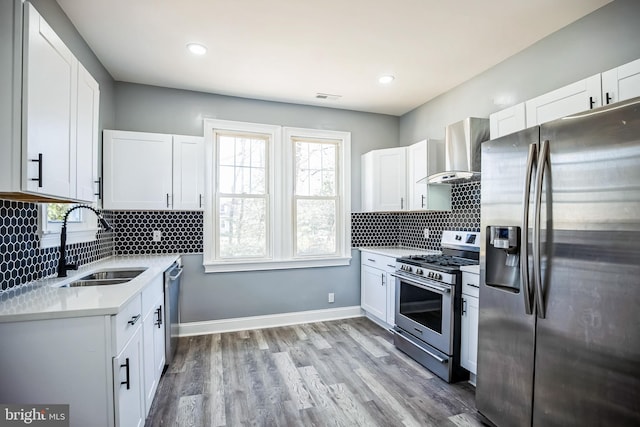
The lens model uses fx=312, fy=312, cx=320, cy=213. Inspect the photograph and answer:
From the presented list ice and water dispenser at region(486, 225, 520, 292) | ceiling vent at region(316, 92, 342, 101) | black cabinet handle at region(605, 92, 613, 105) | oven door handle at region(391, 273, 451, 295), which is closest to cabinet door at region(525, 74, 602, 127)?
black cabinet handle at region(605, 92, 613, 105)

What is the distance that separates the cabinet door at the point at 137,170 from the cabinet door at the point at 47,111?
1.28 metres

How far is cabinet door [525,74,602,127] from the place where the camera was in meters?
1.90

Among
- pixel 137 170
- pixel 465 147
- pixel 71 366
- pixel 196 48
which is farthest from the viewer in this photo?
pixel 137 170

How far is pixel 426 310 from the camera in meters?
2.83

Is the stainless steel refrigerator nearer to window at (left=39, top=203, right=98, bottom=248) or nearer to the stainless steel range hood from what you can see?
the stainless steel range hood

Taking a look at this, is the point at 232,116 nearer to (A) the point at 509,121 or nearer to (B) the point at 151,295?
(B) the point at 151,295

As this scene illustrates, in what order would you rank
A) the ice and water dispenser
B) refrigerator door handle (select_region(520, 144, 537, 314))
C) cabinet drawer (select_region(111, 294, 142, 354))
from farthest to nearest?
1. the ice and water dispenser
2. refrigerator door handle (select_region(520, 144, 537, 314))
3. cabinet drawer (select_region(111, 294, 142, 354))

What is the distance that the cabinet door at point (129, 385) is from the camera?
141 cm

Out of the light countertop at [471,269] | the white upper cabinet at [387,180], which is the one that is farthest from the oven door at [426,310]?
the white upper cabinet at [387,180]

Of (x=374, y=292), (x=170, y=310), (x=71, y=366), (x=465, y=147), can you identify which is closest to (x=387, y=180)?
(x=465, y=147)

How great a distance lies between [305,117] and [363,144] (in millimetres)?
874

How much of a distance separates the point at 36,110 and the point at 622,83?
9.92ft

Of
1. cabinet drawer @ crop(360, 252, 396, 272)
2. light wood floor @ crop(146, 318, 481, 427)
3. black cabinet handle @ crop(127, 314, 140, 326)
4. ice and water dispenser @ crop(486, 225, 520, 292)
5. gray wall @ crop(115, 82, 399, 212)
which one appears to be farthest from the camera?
cabinet drawer @ crop(360, 252, 396, 272)

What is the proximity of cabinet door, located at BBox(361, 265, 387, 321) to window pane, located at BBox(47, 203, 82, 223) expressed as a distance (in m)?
2.98
